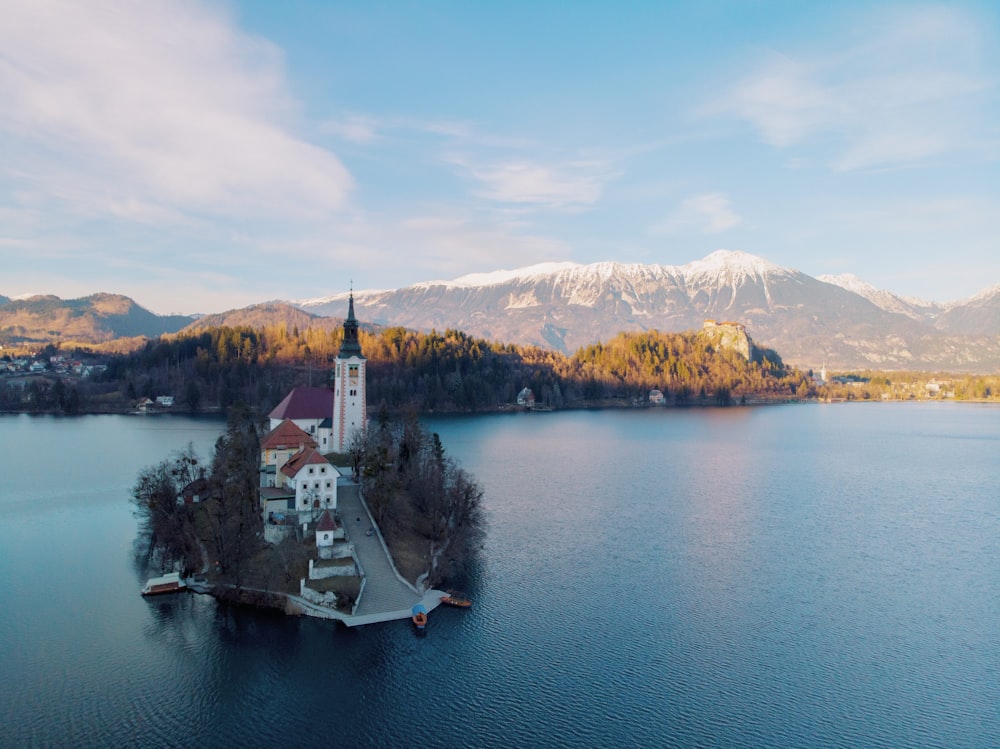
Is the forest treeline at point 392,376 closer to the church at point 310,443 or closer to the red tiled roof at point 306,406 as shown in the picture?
the red tiled roof at point 306,406

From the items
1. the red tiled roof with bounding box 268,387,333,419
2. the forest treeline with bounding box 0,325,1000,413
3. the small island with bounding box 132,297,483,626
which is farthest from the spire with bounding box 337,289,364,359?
the forest treeline with bounding box 0,325,1000,413

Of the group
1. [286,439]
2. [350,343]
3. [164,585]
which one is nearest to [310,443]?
[286,439]

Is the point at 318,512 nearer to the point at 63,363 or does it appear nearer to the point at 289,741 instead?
the point at 289,741

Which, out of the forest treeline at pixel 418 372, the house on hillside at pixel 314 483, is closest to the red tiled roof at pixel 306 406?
the house on hillside at pixel 314 483

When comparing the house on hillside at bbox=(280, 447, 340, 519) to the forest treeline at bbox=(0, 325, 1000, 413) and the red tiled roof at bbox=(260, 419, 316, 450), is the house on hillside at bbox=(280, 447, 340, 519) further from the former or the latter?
the forest treeline at bbox=(0, 325, 1000, 413)

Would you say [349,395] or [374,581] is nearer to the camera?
[374,581]

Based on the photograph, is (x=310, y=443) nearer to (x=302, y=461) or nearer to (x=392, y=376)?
(x=302, y=461)

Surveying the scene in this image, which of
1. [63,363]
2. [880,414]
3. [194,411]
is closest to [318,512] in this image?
[194,411]
